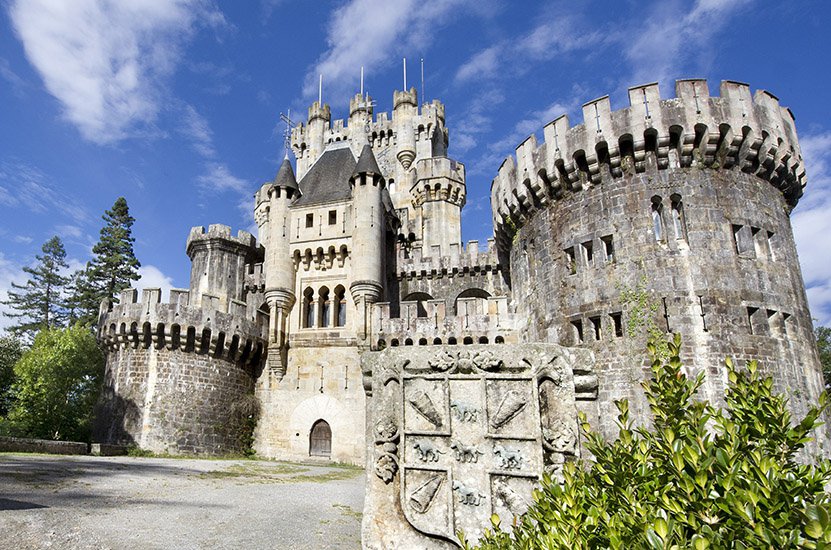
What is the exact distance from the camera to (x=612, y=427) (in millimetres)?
14469

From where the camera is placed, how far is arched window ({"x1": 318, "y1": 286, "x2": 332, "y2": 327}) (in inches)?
1072

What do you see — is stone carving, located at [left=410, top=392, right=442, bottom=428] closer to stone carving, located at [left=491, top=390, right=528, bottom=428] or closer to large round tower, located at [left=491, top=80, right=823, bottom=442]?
stone carving, located at [left=491, top=390, right=528, bottom=428]

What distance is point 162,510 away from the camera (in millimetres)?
8570

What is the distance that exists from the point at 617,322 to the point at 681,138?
583 cm

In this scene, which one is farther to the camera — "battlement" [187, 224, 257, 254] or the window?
"battlement" [187, 224, 257, 254]

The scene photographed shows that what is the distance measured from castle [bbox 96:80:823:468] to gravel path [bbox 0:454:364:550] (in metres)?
2.55

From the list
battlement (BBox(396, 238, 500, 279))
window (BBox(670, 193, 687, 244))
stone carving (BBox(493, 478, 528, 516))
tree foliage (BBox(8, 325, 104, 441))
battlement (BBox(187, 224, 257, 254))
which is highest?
battlement (BBox(187, 224, 257, 254))

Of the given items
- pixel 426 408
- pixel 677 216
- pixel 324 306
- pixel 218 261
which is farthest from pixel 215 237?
pixel 426 408

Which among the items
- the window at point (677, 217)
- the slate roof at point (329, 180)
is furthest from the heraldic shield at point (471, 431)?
the slate roof at point (329, 180)

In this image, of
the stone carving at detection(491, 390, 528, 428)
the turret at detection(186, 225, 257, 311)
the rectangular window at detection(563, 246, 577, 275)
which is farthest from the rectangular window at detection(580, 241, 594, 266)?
the turret at detection(186, 225, 257, 311)

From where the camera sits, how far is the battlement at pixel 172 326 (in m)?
23.8

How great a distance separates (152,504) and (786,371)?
51.4 ft

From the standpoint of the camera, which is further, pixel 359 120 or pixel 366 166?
pixel 359 120

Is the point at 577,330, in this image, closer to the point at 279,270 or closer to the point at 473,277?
the point at 473,277
